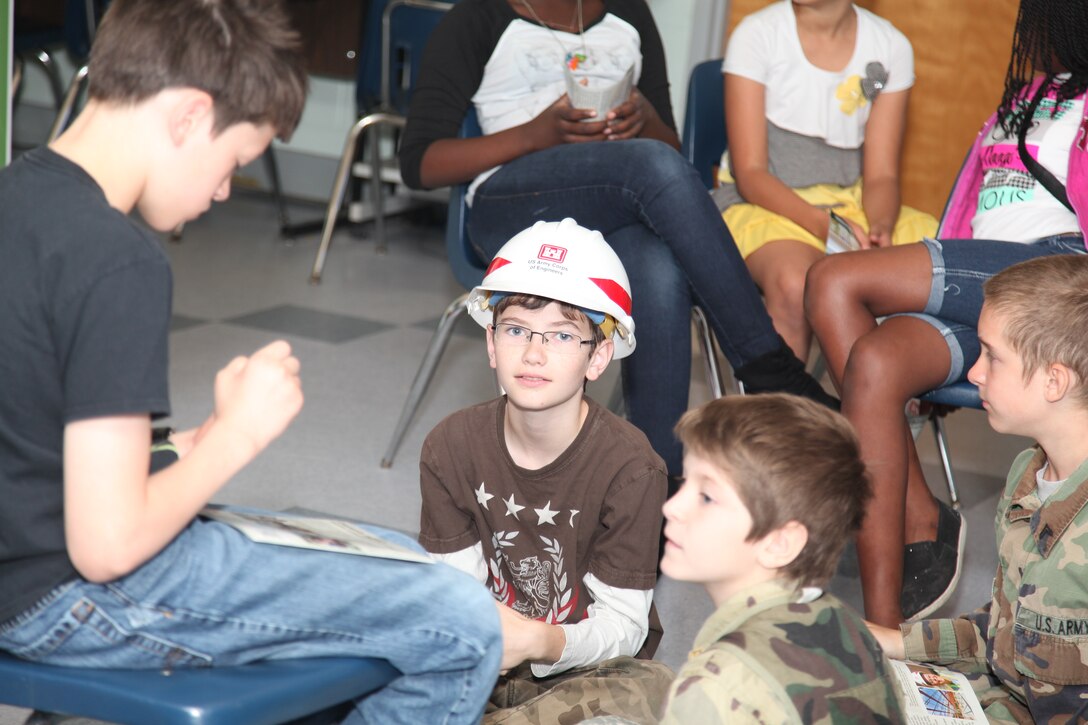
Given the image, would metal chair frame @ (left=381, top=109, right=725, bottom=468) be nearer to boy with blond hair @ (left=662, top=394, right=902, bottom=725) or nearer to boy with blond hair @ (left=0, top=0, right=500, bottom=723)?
boy with blond hair @ (left=662, top=394, right=902, bottom=725)

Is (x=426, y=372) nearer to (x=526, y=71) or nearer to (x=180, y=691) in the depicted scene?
(x=526, y=71)

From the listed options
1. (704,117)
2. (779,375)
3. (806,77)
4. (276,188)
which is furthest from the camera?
(276,188)

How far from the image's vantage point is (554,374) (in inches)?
56.5

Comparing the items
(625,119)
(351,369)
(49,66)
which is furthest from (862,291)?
(49,66)

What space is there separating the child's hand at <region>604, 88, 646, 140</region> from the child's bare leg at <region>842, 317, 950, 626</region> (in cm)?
58

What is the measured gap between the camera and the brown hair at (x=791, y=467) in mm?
1044

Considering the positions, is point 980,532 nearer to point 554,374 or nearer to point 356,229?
point 554,374

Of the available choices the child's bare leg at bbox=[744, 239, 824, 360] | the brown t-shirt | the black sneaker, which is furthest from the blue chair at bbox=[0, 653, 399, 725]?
the child's bare leg at bbox=[744, 239, 824, 360]

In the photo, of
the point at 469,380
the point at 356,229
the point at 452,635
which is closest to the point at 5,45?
the point at 469,380

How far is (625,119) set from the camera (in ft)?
6.79

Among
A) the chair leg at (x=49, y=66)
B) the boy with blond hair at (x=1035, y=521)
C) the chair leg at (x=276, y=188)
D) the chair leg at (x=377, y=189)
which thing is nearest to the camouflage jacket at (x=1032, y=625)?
the boy with blond hair at (x=1035, y=521)

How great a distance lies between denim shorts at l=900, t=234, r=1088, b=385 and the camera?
5.85ft

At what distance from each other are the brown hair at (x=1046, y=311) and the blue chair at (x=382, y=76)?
2349mm

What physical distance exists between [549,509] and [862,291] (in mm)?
677
